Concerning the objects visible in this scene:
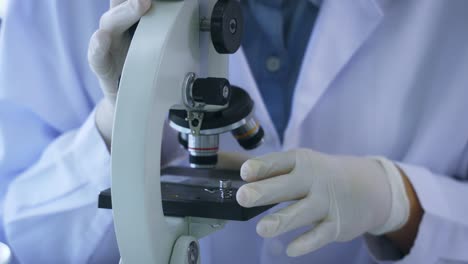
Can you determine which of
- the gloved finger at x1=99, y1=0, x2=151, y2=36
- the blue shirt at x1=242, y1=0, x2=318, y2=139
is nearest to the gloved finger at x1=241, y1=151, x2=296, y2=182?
the gloved finger at x1=99, y1=0, x2=151, y2=36

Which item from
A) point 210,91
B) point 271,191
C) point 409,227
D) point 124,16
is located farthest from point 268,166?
point 409,227

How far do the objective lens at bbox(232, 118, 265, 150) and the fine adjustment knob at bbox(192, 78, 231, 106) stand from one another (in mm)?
122

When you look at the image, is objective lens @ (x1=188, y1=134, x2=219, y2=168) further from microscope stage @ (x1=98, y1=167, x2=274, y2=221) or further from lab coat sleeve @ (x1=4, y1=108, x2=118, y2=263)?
lab coat sleeve @ (x1=4, y1=108, x2=118, y2=263)

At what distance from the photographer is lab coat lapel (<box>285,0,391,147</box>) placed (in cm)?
98

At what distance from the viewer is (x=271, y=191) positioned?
64 cm

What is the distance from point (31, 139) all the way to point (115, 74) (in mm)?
427

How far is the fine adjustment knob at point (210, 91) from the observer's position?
0.59 meters

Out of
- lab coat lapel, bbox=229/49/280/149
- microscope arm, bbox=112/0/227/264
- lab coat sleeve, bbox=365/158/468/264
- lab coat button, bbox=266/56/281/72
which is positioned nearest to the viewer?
microscope arm, bbox=112/0/227/264

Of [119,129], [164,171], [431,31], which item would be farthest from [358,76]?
[119,129]

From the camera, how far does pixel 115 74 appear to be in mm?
792

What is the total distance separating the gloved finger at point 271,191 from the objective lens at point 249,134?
93 millimetres

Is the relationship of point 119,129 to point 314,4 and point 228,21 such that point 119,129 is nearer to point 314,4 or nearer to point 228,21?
point 228,21

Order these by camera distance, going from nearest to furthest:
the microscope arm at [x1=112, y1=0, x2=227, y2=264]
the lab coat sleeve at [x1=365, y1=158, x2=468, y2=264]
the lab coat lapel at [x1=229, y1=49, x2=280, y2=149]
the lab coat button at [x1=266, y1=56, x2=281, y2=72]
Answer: the microscope arm at [x1=112, y1=0, x2=227, y2=264] → the lab coat sleeve at [x1=365, y1=158, x2=468, y2=264] → the lab coat lapel at [x1=229, y1=49, x2=280, y2=149] → the lab coat button at [x1=266, y1=56, x2=281, y2=72]

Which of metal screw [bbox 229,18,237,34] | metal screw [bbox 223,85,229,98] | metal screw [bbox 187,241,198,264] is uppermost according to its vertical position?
metal screw [bbox 229,18,237,34]
